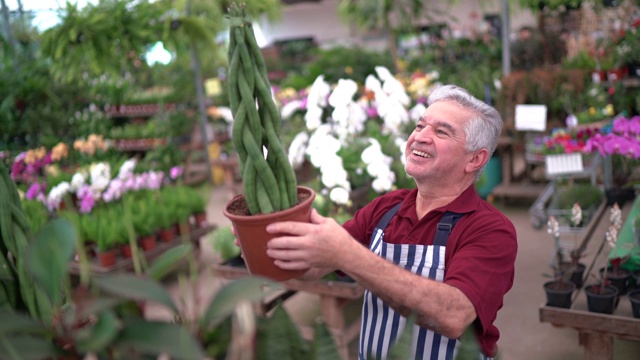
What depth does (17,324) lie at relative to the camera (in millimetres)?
484

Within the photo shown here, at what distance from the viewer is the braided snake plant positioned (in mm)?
782

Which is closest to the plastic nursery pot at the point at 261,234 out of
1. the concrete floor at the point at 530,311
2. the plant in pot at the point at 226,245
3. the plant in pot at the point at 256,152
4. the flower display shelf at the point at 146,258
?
the plant in pot at the point at 256,152

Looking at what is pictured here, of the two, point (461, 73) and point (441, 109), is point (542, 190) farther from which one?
point (441, 109)

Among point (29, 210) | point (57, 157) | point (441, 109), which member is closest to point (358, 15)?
point (57, 157)

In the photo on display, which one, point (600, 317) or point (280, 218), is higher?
point (280, 218)

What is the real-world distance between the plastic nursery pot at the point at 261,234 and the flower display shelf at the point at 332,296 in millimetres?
1783

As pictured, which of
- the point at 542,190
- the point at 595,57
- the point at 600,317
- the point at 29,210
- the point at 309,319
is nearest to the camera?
the point at 600,317

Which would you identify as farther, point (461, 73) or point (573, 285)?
point (461, 73)

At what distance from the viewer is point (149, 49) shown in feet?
17.9

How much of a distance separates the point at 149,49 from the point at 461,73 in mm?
3962

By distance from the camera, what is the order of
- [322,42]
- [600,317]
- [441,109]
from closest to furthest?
[441,109] → [600,317] → [322,42]

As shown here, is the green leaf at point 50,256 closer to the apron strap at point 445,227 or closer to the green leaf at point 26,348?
the green leaf at point 26,348

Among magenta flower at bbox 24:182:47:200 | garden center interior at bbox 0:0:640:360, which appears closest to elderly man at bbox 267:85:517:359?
garden center interior at bbox 0:0:640:360

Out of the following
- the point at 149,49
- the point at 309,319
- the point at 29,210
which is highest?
the point at 149,49
